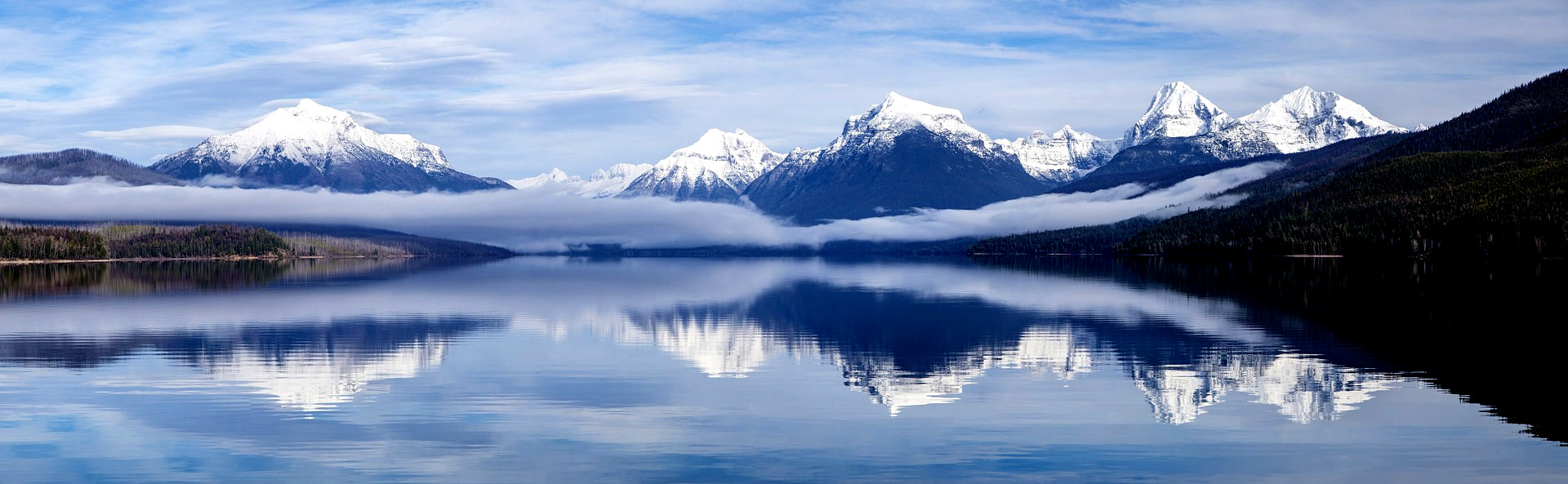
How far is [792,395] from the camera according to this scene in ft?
139

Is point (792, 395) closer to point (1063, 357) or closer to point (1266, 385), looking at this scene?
point (1063, 357)

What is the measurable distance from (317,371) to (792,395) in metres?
20.2

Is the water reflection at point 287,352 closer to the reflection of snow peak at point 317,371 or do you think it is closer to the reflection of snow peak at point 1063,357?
the reflection of snow peak at point 317,371

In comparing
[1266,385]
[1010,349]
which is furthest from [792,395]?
[1010,349]

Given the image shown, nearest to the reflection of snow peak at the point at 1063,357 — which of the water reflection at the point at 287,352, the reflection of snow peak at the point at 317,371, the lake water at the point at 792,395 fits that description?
the lake water at the point at 792,395

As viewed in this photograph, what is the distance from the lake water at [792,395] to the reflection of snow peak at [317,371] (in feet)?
0.77

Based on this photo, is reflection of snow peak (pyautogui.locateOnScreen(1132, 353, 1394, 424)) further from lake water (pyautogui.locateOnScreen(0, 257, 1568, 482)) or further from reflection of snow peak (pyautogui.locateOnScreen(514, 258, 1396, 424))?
lake water (pyautogui.locateOnScreen(0, 257, 1568, 482))

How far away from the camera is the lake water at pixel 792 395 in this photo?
1192 inches

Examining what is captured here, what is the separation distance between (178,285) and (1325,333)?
118 meters

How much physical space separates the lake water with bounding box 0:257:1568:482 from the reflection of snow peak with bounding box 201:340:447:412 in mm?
233

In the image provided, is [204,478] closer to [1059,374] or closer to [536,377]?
[536,377]

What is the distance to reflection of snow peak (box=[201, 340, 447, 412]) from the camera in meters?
41.9

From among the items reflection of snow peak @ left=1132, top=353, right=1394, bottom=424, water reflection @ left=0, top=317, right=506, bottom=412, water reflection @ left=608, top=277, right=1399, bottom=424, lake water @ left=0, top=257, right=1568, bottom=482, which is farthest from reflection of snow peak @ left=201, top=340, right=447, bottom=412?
reflection of snow peak @ left=1132, top=353, right=1394, bottom=424

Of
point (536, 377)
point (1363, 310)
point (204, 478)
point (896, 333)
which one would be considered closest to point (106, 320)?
point (536, 377)
